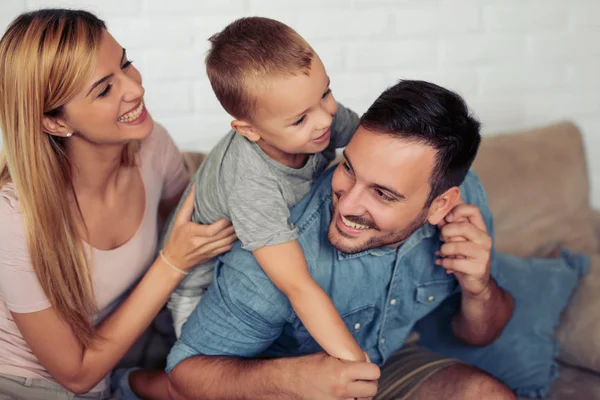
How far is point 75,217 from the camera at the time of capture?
192cm

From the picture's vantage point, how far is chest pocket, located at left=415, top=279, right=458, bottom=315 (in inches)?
80.7

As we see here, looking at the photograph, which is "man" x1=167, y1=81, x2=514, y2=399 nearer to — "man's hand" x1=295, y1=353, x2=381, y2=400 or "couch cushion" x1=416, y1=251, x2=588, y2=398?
"man's hand" x1=295, y1=353, x2=381, y2=400

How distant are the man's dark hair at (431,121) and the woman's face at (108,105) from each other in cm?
53

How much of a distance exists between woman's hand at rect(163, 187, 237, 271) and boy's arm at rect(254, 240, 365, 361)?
195mm

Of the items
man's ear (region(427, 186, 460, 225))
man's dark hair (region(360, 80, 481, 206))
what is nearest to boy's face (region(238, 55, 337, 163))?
man's dark hair (region(360, 80, 481, 206))

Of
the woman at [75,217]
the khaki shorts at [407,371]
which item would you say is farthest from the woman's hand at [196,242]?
the khaki shorts at [407,371]

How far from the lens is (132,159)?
2.05 m

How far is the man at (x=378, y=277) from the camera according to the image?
1694 millimetres

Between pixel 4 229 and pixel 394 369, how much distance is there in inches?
41.5

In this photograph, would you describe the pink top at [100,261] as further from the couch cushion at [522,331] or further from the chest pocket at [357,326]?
the couch cushion at [522,331]

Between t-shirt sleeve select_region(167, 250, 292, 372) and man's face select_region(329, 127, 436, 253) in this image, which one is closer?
man's face select_region(329, 127, 436, 253)

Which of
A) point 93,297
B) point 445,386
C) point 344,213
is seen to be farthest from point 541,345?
point 93,297

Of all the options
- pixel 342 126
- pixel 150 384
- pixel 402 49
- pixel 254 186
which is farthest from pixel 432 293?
pixel 402 49

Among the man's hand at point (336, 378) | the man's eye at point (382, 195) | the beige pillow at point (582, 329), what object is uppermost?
the man's eye at point (382, 195)
